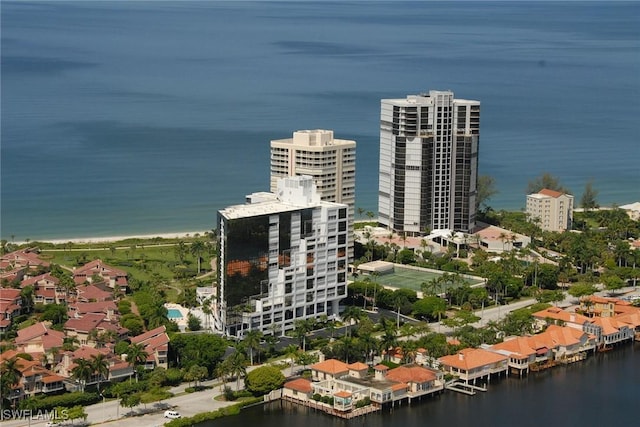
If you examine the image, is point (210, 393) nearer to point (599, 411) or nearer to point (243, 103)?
point (599, 411)

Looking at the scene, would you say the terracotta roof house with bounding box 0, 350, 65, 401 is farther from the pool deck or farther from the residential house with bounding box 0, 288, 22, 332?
the pool deck

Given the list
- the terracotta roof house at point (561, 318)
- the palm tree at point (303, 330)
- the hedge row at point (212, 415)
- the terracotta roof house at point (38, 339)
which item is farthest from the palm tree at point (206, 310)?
the terracotta roof house at point (561, 318)

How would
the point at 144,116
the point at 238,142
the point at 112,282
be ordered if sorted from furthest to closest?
the point at 144,116 → the point at 238,142 → the point at 112,282

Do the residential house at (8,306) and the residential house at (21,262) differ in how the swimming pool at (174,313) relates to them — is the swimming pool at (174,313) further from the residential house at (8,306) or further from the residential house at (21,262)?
the residential house at (21,262)

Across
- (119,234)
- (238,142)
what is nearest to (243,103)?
(238,142)

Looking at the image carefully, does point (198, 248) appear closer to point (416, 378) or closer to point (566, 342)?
point (566, 342)

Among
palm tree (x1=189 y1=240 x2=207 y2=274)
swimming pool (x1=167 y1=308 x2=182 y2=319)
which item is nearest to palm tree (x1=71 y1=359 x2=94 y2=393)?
swimming pool (x1=167 y1=308 x2=182 y2=319)

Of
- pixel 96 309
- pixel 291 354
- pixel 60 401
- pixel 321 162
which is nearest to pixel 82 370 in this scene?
pixel 60 401
